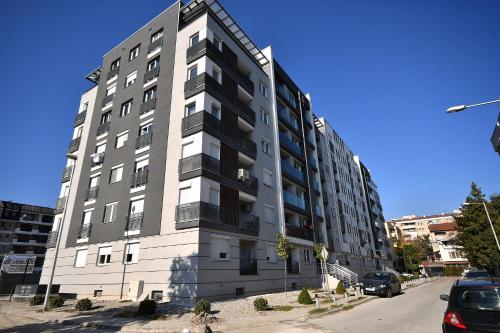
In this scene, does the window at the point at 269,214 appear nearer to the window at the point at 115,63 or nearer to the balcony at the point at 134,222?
the balcony at the point at 134,222

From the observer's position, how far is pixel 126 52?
32.1 m

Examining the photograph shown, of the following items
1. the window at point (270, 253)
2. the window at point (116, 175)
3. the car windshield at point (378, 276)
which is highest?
the window at point (116, 175)

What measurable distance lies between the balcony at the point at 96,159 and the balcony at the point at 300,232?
18.6 metres

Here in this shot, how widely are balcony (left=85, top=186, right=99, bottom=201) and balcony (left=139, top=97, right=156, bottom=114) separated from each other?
8.07 metres

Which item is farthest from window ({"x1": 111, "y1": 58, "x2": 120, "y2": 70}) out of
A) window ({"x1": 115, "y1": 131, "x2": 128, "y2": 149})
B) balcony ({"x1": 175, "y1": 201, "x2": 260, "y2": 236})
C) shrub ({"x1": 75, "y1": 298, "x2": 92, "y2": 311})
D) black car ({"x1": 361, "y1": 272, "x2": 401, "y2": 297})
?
black car ({"x1": 361, "y1": 272, "x2": 401, "y2": 297})

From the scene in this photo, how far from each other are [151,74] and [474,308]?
2787cm

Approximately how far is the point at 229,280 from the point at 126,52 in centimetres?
2643

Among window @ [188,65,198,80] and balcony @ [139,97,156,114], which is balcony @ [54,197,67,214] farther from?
window @ [188,65,198,80]

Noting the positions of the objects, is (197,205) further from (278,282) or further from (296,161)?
(296,161)

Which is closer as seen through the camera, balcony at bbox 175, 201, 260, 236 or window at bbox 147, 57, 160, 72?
balcony at bbox 175, 201, 260, 236

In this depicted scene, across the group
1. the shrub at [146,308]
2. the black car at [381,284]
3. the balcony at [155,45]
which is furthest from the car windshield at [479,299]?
the balcony at [155,45]

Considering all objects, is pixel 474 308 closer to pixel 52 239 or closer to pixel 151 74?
pixel 151 74

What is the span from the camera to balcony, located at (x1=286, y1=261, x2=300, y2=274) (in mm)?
27716

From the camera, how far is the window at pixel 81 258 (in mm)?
24745
